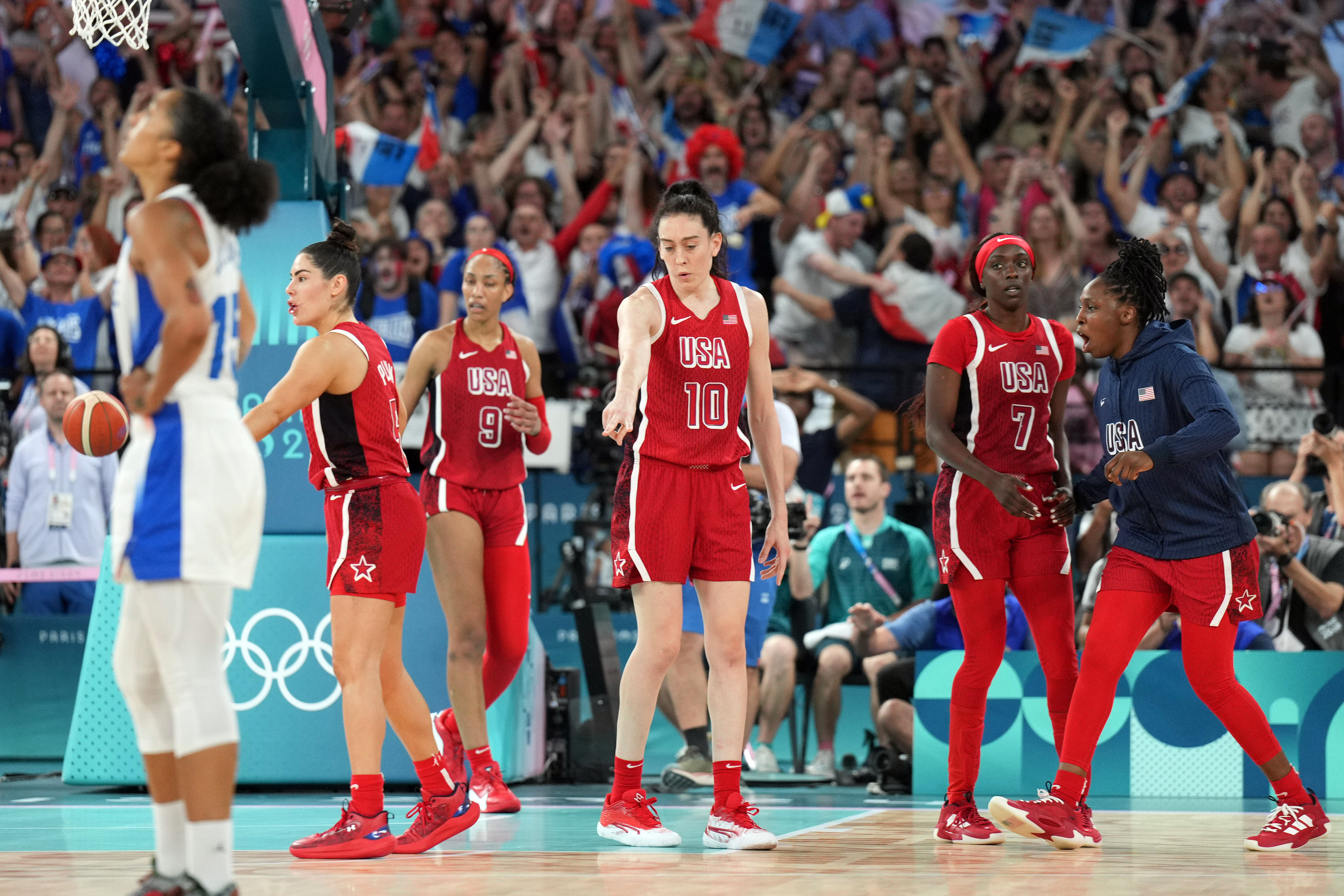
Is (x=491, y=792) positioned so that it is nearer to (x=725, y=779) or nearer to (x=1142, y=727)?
(x=725, y=779)

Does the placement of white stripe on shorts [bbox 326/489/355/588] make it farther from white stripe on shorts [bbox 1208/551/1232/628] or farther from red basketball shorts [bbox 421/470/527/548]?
white stripe on shorts [bbox 1208/551/1232/628]

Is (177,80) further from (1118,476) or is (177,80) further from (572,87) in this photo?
(1118,476)

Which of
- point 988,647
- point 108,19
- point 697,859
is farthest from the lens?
point 108,19

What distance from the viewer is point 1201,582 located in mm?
5148

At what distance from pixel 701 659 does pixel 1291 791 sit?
3.24 metres

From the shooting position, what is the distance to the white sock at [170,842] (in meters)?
3.46

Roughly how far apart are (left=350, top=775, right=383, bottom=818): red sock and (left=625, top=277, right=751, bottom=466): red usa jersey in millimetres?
1465

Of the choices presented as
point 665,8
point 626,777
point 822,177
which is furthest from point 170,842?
point 665,8

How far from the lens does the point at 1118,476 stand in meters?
4.93

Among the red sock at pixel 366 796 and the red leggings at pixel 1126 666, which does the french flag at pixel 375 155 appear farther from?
the red leggings at pixel 1126 666

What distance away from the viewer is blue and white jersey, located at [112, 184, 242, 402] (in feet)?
11.4

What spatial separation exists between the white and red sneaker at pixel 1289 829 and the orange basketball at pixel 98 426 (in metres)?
4.21

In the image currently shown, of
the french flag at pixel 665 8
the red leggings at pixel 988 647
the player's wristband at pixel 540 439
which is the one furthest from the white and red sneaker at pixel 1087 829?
the french flag at pixel 665 8

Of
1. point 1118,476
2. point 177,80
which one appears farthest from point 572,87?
point 1118,476
